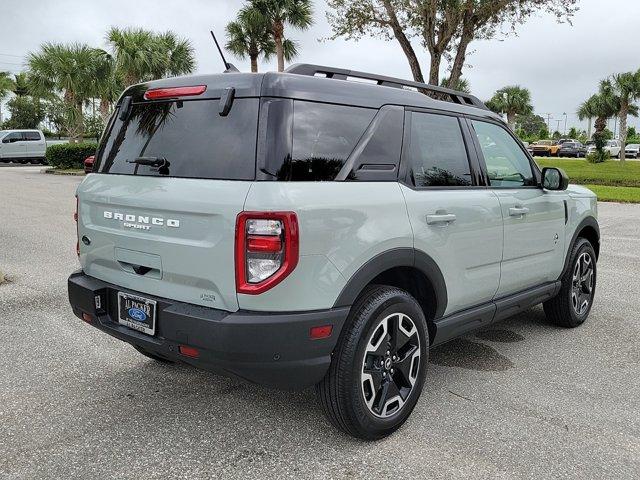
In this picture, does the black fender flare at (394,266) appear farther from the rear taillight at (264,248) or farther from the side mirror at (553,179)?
the side mirror at (553,179)

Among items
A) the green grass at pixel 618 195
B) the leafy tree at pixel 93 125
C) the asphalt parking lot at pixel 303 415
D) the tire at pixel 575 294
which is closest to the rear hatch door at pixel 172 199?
the asphalt parking lot at pixel 303 415

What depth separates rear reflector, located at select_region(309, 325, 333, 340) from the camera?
2646 mm

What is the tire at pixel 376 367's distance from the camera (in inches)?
111

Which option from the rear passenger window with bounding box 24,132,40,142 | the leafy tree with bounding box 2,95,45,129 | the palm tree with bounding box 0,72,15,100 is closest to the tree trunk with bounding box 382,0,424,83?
the rear passenger window with bounding box 24,132,40,142

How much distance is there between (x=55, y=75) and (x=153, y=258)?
29.6 meters

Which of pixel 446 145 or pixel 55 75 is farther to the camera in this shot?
pixel 55 75

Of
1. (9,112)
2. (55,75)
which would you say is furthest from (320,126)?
(9,112)

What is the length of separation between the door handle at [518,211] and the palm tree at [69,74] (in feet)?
93.2

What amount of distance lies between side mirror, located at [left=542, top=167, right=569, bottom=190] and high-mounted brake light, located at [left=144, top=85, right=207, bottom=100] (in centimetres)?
268

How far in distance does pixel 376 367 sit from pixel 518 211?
162 cm

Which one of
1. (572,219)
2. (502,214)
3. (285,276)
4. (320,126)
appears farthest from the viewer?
(572,219)

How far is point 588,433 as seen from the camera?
3158mm

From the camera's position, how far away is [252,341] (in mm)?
2564

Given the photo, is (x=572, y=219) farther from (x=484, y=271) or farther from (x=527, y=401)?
(x=527, y=401)
